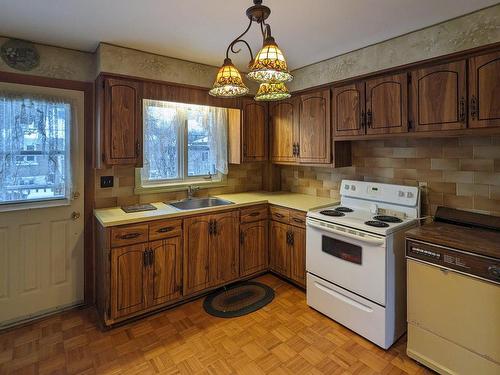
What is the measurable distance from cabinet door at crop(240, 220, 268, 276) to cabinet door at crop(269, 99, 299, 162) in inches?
33.8

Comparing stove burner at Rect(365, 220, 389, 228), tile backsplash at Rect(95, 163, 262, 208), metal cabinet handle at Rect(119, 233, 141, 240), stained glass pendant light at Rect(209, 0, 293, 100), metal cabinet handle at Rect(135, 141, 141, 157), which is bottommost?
metal cabinet handle at Rect(119, 233, 141, 240)

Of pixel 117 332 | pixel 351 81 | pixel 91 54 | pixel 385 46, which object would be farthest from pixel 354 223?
pixel 91 54

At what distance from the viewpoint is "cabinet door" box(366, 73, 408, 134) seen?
2324 millimetres

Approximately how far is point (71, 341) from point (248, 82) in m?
3.09

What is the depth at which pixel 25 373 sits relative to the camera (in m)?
1.92

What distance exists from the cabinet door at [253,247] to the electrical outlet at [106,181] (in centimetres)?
137

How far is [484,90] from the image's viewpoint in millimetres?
1908

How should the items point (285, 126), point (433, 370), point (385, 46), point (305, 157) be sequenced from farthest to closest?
point (285, 126) < point (305, 157) < point (385, 46) < point (433, 370)

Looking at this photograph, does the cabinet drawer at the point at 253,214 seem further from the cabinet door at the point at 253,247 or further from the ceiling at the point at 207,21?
the ceiling at the point at 207,21

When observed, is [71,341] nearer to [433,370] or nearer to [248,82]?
[433,370]

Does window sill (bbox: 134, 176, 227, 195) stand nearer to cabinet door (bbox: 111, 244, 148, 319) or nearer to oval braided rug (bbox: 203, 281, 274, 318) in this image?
cabinet door (bbox: 111, 244, 148, 319)

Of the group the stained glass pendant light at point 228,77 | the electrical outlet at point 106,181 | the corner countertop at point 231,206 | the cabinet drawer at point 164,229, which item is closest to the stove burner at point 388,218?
the corner countertop at point 231,206

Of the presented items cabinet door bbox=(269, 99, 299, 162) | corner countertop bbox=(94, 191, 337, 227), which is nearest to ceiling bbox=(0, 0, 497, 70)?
cabinet door bbox=(269, 99, 299, 162)

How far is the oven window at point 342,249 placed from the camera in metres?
2.27
